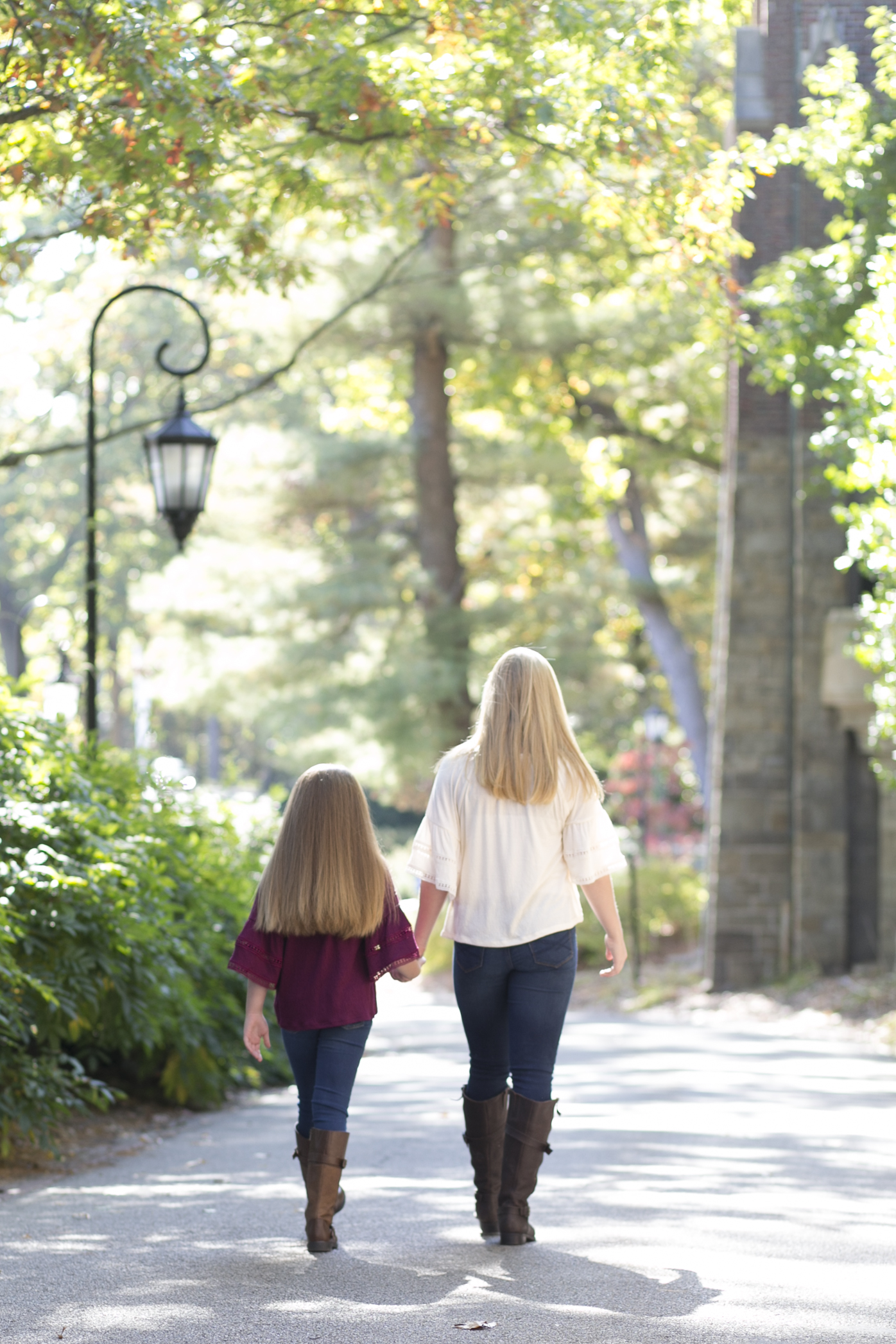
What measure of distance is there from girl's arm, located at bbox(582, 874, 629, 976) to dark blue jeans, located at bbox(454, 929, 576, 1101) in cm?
11

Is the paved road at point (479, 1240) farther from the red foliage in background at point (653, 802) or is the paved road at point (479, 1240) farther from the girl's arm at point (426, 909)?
the red foliage in background at point (653, 802)

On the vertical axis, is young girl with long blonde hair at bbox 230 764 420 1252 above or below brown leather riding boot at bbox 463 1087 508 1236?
above

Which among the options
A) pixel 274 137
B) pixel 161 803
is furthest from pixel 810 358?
pixel 161 803

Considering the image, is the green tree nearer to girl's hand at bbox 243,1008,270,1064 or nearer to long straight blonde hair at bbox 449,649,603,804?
long straight blonde hair at bbox 449,649,603,804

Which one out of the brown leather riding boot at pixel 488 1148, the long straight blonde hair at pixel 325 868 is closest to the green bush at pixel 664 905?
the brown leather riding boot at pixel 488 1148

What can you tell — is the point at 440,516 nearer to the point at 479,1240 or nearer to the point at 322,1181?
the point at 479,1240

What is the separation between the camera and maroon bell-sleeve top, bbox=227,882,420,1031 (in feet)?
16.0

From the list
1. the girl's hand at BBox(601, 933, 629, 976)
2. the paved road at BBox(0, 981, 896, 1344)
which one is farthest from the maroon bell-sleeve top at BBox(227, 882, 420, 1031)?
the paved road at BBox(0, 981, 896, 1344)

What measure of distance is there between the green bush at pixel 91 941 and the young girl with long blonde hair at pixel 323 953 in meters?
1.44

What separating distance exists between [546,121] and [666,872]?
16.5 meters

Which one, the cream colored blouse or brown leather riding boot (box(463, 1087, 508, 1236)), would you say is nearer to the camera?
the cream colored blouse

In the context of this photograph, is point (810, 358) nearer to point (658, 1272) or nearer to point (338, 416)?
point (658, 1272)

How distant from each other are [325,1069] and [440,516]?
17875 mm

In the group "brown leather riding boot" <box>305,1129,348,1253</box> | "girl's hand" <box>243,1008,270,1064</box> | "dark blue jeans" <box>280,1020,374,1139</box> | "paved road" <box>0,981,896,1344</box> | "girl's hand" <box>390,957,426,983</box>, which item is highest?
"girl's hand" <box>390,957,426,983</box>
